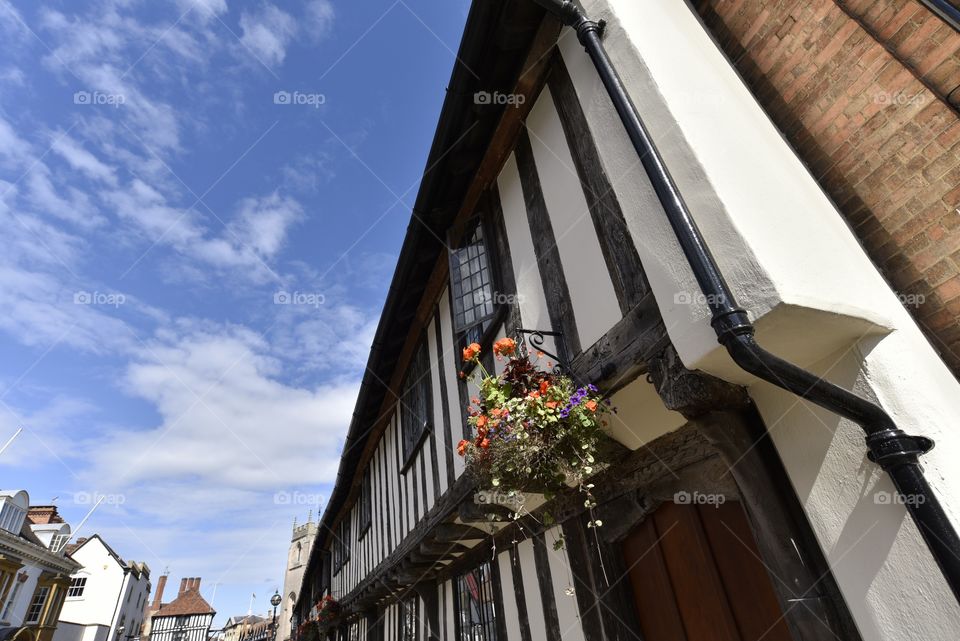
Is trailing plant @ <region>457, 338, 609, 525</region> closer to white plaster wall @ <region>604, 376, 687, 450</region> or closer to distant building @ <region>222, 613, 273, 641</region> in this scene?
white plaster wall @ <region>604, 376, 687, 450</region>

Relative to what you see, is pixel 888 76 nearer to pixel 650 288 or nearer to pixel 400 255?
pixel 650 288

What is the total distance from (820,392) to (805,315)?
1.06ft

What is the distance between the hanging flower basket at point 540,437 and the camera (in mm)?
2850

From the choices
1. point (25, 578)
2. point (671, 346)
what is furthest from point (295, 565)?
point (671, 346)

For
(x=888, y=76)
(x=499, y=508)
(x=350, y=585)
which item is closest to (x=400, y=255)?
(x=499, y=508)

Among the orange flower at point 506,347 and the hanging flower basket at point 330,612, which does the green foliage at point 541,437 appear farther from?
the hanging flower basket at point 330,612

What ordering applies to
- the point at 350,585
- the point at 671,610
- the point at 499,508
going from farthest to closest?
the point at 350,585 < the point at 499,508 < the point at 671,610

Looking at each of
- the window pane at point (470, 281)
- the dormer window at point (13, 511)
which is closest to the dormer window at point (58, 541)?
the dormer window at point (13, 511)

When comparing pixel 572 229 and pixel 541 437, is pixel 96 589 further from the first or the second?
pixel 572 229

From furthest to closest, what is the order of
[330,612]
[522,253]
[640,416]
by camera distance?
[330,612], [522,253], [640,416]

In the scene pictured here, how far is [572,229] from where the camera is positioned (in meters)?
3.77

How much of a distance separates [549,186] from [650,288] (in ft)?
5.79

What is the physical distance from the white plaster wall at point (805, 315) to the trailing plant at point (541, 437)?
82cm

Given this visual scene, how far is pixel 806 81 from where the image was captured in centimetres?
313
